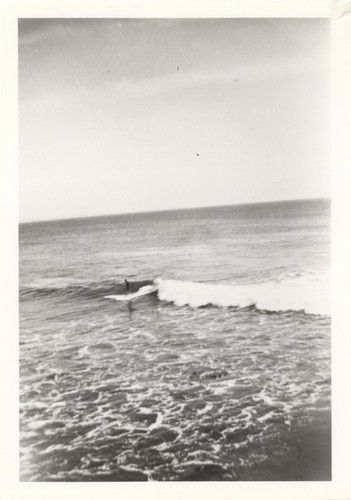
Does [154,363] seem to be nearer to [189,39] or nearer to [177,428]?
[177,428]

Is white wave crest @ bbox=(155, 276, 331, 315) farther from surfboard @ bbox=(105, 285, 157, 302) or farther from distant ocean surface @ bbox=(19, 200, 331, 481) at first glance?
surfboard @ bbox=(105, 285, 157, 302)

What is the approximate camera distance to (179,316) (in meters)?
6.52

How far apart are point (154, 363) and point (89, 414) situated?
1.10 meters

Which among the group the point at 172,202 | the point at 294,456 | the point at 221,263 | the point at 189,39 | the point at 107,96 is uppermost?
the point at 189,39

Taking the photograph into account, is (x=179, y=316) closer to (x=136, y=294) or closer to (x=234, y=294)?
(x=234, y=294)

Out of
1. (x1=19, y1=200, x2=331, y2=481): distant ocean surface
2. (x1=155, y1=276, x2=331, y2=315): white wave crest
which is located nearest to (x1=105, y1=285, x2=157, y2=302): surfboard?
(x1=155, y1=276, x2=331, y2=315): white wave crest

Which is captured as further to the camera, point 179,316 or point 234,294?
point 234,294

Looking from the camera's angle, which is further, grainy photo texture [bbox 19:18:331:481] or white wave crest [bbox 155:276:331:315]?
white wave crest [bbox 155:276:331:315]

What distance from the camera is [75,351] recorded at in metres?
5.00

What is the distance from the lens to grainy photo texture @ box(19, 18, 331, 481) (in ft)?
11.9

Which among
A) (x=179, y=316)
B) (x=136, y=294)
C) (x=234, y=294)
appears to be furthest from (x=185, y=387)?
(x=136, y=294)

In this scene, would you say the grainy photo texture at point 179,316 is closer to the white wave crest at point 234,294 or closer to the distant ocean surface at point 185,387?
the distant ocean surface at point 185,387
